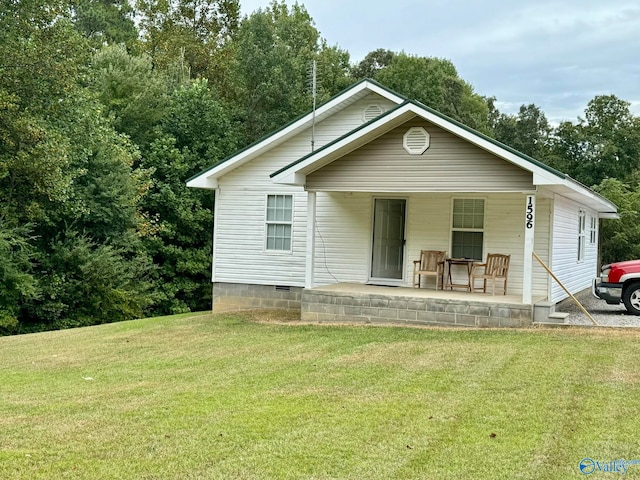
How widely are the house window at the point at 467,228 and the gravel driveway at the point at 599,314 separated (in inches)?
93.0

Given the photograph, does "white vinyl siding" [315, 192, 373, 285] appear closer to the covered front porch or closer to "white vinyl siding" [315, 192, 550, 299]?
"white vinyl siding" [315, 192, 550, 299]

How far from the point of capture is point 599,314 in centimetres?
1395

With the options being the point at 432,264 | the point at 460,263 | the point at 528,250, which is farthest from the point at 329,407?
the point at 432,264

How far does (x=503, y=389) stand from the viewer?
734 centimetres

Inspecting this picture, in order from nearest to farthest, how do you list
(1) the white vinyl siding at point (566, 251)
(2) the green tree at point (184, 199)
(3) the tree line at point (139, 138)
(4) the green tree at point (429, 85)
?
(1) the white vinyl siding at point (566, 251) → (3) the tree line at point (139, 138) → (2) the green tree at point (184, 199) → (4) the green tree at point (429, 85)

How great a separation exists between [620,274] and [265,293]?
8.07 meters

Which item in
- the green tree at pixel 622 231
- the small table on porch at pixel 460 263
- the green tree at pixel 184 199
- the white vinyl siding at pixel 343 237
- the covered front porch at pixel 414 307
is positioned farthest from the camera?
the green tree at pixel 622 231

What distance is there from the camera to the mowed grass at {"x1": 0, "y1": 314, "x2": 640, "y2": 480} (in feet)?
16.4

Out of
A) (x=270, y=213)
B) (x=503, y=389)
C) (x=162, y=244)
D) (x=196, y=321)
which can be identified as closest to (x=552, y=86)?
(x=162, y=244)

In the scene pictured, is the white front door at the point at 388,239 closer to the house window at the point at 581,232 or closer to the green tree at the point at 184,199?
the house window at the point at 581,232

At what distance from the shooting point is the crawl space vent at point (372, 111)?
1588 centimetres

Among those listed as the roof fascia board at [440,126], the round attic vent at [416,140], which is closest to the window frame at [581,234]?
the roof fascia board at [440,126]

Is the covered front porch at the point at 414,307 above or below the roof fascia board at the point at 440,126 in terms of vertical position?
below

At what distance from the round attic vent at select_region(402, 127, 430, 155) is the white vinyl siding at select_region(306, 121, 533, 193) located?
0.08 meters
